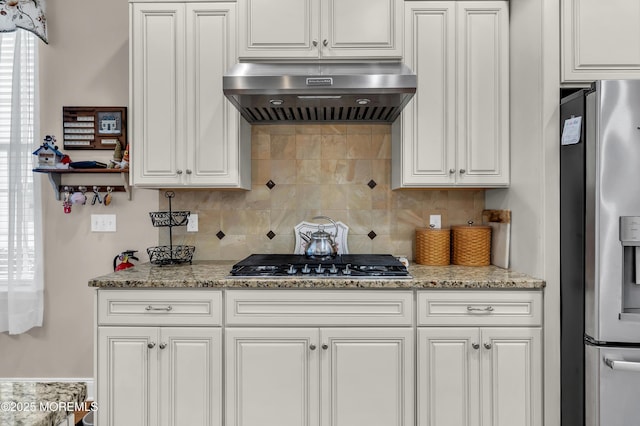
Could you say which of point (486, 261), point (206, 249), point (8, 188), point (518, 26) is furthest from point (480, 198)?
point (8, 188)

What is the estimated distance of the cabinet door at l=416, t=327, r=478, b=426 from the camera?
1.80 m

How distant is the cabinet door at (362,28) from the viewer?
6.80ft

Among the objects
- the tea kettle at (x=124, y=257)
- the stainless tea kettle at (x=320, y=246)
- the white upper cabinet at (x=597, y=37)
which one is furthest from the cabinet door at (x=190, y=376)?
the white upper cabinet at (x=597, y=37)

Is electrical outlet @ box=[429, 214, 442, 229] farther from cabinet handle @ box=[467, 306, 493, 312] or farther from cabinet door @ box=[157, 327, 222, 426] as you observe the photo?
cabinet door @ box=[157, 327, 222, 426]

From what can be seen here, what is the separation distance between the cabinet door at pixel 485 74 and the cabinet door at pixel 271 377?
4.14ft

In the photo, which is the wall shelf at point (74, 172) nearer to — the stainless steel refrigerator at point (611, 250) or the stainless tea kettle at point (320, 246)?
the stainless tea kettle at point (320, 246)

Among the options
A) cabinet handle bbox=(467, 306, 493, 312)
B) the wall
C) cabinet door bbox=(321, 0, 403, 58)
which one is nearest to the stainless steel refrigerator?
cabinet handle bbox=(467, 306, 493, 312)

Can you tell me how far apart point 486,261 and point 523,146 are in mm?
682

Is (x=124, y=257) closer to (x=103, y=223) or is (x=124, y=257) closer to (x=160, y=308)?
(x=103, y=223)

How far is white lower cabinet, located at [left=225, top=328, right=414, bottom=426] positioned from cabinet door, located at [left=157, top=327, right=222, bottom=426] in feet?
0.21

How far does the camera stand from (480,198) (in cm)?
245

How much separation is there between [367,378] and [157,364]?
98 cm

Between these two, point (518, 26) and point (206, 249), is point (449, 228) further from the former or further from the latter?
point (206, 249)

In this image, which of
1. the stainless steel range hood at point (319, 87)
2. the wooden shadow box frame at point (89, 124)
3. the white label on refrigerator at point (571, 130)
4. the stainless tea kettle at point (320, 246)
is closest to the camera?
the white label on refrigerator at point (571, 130)
